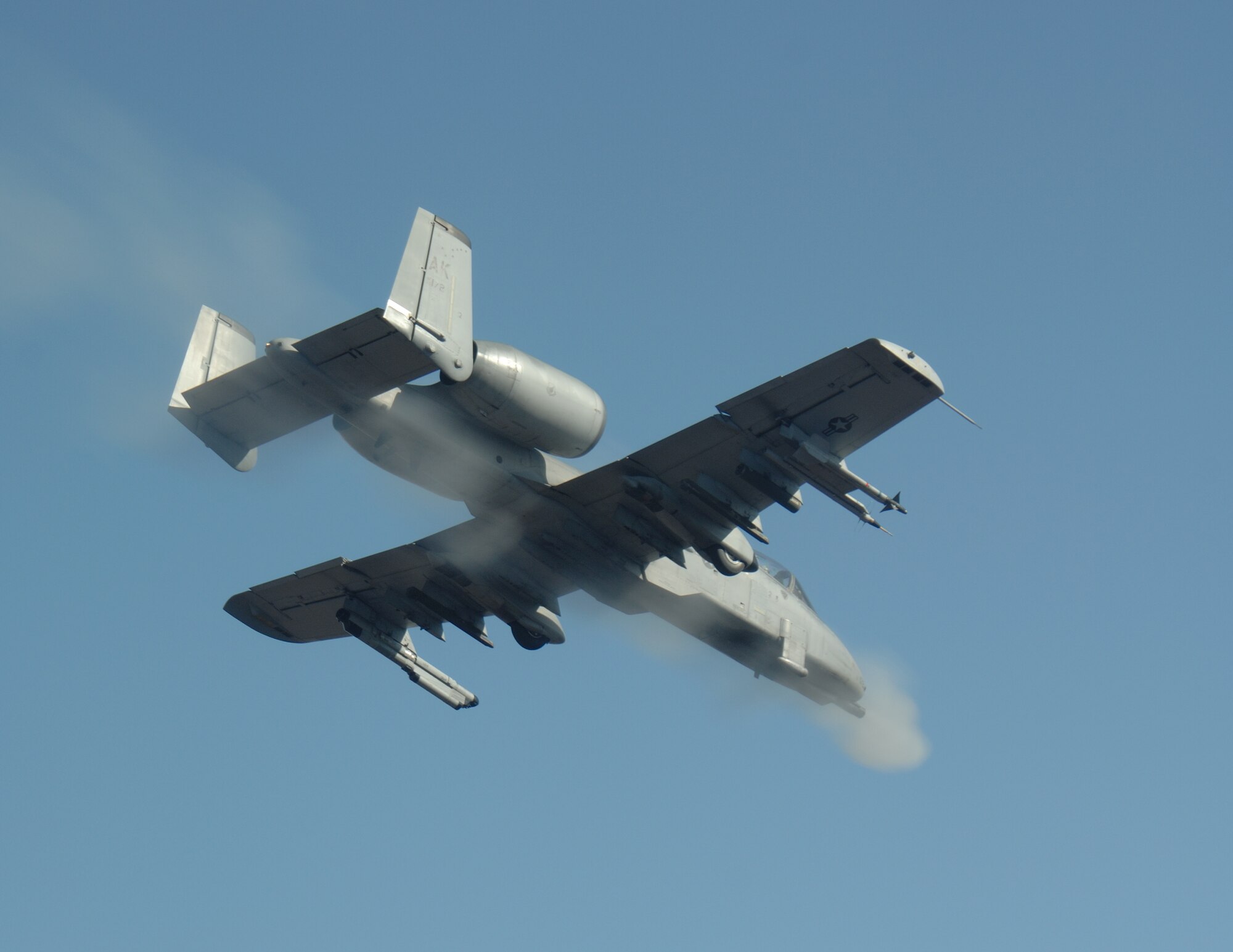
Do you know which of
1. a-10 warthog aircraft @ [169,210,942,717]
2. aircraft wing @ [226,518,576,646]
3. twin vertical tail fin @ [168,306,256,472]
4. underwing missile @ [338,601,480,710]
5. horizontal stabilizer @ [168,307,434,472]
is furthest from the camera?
underwing missile @ [338,601,480,710]

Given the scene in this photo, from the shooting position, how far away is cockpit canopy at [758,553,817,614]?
29.3 meters

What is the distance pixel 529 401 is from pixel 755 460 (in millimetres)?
3896

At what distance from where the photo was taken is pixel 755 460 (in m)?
23.1

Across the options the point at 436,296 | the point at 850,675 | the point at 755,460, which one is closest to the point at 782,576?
the point at 850,675

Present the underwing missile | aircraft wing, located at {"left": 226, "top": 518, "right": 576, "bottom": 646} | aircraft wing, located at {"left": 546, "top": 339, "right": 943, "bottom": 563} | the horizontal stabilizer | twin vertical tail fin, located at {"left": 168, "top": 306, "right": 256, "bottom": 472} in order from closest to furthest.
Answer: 1. the horizontal stabilizer
2. aircraft wing, located at {"left": 546, "top": 339, "right": 943, "bottom": 563}
3. twin vertical tail fin, located at {"left": 168, "top": 306, "right": 256, "bottom": 472}
4. aircraft wing, located at {"left": 226, "top": 518, "right": 576, "bottom": 646}
5. the underwing missile

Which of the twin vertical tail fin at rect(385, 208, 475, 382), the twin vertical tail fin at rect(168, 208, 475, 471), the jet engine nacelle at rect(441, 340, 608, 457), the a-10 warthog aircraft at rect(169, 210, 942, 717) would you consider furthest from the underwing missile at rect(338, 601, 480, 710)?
the twin vertical tail fin at rect(385, 208, 475, 382)

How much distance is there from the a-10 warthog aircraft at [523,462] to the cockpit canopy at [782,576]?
8cm

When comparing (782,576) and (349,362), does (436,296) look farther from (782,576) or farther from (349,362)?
(782,576)

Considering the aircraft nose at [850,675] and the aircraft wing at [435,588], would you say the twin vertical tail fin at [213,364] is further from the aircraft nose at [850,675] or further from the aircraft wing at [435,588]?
the aircraft nose at [850,675]

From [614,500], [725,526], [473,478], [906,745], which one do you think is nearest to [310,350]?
[473,478]

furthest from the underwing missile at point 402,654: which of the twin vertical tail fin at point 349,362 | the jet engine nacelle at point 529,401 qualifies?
the jet engine nacelle at point 529,401

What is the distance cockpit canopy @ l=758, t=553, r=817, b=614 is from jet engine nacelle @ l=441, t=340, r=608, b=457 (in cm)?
712

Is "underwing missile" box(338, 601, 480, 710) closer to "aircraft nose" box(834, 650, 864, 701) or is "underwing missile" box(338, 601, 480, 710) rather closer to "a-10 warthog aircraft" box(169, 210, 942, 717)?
"a-10 warthog aircraft" box(169, 210, 942, 717)

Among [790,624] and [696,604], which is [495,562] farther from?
[790,624]
